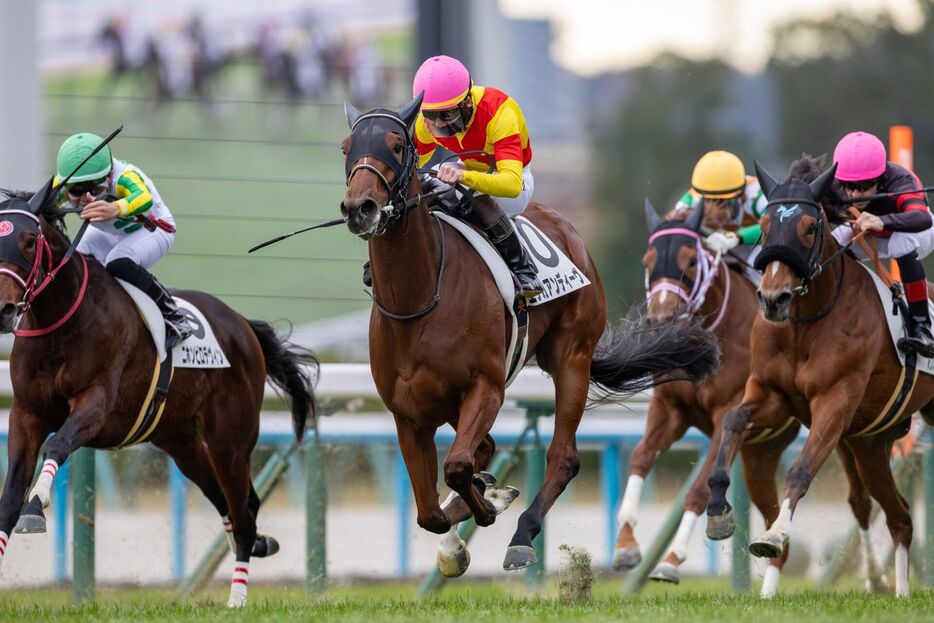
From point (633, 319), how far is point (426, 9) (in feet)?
18.7

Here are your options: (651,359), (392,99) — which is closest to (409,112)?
(651,359)

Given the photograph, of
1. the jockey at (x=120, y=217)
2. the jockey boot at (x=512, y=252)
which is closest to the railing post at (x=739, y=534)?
the jockey boot at (x=512, y=252)

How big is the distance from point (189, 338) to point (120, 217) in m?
0.75

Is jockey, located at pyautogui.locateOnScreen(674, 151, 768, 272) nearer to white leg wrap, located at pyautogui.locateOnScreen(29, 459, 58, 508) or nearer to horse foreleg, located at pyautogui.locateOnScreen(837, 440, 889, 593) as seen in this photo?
horse foreleg, located at pyautogui.locateOnScreen(837, 440, 889, 593)

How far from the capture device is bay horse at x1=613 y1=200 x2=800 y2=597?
8.14 metres

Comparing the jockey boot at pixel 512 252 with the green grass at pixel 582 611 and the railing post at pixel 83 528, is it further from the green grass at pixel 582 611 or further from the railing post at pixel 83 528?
the railing post at pixel 83 528

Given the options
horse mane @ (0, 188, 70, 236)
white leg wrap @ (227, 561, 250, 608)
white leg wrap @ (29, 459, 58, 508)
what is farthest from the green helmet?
white leg wrap @ (227, 561, 250, 608)

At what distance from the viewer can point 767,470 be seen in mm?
8242

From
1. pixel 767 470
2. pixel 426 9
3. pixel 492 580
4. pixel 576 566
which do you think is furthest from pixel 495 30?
pixel 576 566

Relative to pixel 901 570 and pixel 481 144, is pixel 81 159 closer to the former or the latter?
pixel 481 144

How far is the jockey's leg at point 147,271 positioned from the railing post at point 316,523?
4.47 ft

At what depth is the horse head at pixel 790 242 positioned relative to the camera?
22.6 feet

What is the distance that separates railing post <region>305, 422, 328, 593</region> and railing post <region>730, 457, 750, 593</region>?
2.16 metres

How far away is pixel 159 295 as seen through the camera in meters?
7.53
